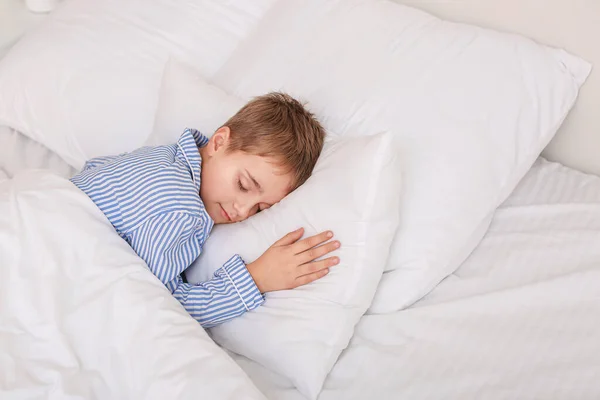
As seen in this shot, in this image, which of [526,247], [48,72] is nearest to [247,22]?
[48,72]

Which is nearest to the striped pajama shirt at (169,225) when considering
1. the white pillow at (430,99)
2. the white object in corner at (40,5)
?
the white pillow at (430,99)

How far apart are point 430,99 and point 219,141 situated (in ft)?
1.36

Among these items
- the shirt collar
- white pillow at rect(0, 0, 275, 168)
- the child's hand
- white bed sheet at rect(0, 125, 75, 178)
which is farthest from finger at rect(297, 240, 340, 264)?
white bed sheet at rect(0, 125, 75, 178)

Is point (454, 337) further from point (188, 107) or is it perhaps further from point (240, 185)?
point (188, 107)

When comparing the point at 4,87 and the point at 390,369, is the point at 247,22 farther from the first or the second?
the point at 390,369

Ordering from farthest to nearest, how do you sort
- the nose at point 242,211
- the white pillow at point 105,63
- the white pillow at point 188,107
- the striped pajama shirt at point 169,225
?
the white pillow at point 105,63 → the white pillow at point 188,107 → the nose at point 242,211 → the striped pajama shirt at point 169,225

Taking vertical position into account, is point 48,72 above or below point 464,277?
above

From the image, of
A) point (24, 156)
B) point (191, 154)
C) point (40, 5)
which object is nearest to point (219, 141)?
point (191, 154)

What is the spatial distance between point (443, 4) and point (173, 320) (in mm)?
977

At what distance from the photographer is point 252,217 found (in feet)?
4.05

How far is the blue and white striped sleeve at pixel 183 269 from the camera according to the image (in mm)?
1122

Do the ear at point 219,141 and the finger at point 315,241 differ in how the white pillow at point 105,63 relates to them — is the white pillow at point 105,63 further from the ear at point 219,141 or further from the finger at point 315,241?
the finger at point 315,241

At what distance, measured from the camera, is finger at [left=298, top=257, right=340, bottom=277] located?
1105mm

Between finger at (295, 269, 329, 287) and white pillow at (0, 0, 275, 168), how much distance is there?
0.59 metres
